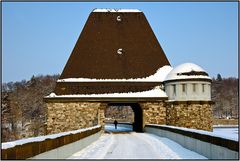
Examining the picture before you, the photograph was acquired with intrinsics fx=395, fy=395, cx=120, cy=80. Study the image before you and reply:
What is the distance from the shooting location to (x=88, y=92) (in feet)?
116

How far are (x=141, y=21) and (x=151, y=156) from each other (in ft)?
94.9

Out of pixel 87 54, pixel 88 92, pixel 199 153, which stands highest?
pixel 87 54

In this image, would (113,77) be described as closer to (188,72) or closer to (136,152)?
(188,72)

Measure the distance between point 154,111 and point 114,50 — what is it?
7981 millimetres

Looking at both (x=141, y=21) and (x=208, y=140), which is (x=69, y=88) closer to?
(x=141, y=21)

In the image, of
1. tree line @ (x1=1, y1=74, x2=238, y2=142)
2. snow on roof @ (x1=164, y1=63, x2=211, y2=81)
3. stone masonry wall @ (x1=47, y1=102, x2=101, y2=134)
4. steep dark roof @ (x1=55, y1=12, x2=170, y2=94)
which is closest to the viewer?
snow on roof @ (x1=164, y1=63, x2=211, y2=81)

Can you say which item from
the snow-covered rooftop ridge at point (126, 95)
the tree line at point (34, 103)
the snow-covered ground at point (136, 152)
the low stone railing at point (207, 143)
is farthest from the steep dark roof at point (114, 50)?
the tree line at point (34, 103)

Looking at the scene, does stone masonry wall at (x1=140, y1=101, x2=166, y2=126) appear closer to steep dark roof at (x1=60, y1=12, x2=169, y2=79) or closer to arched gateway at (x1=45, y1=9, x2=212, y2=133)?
arched gateway at (x1=45, y1=9, x2=212, y2=133)

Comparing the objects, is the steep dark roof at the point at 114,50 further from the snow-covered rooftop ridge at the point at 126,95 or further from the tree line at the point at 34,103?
the tree line at the point at 34,103

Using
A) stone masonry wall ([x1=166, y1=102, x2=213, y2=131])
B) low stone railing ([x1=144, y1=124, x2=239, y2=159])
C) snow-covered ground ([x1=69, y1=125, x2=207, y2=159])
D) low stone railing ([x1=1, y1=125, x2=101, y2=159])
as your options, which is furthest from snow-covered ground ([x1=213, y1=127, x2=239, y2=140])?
low stone railing ([x1=1, y1=125, x2=101, y2=159])

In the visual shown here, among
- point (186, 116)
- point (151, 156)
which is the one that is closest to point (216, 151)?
point (151, 156)

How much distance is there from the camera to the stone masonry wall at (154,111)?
3494cm

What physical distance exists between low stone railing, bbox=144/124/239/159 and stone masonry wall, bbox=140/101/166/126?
12.5 m

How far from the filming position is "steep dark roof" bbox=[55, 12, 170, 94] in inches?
1467
